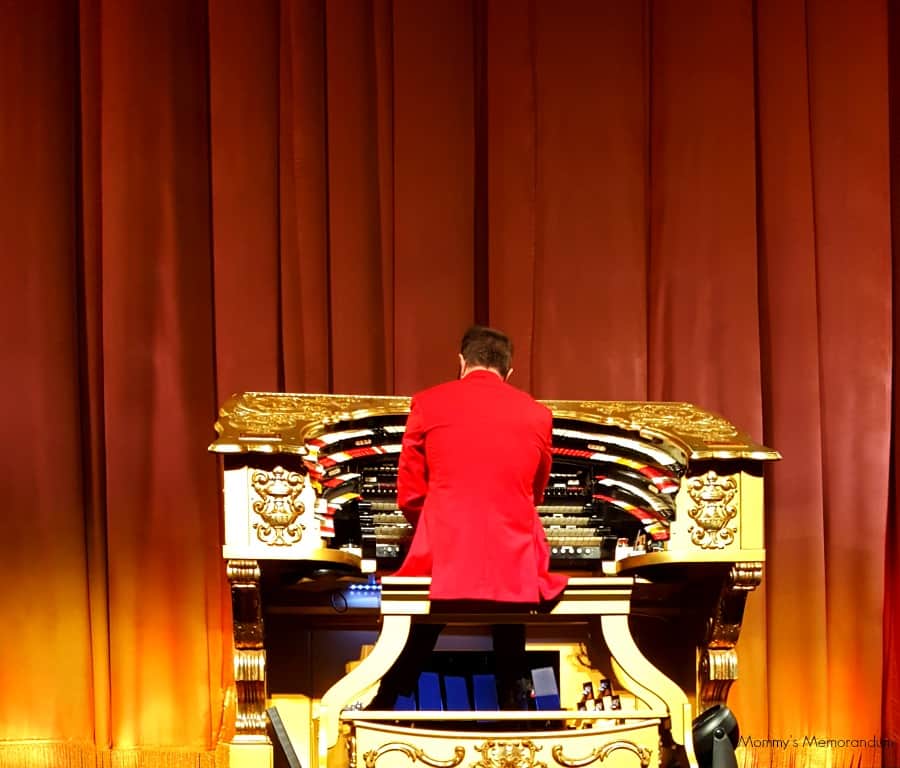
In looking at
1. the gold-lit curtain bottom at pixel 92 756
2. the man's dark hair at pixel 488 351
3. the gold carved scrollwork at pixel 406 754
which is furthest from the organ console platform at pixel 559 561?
the gold-lit curtain bottom at pixel 92 756

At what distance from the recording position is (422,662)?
3305 mm

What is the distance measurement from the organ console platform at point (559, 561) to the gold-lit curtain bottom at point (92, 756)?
1.71 ft

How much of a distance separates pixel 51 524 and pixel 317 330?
3.59 ft

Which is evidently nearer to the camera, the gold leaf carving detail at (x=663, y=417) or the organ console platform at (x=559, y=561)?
the organ console platform at (x=559, y=561)

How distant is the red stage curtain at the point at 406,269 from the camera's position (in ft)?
13.3

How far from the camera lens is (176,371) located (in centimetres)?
410

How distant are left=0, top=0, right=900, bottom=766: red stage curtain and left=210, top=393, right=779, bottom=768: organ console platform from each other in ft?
1.73

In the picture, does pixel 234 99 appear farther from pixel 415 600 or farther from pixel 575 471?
pixel 415 600

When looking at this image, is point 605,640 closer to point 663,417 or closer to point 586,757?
point 586,757

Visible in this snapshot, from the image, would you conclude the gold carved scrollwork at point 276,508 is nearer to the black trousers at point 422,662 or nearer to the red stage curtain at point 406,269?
the black trousers at point 422,662

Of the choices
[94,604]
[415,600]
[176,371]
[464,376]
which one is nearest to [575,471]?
[464,376]

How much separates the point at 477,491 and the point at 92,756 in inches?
72.6

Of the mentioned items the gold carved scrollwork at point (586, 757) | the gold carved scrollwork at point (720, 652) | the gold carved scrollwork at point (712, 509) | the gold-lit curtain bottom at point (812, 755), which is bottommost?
the gold-lit curtain bottom at point (812, 755)

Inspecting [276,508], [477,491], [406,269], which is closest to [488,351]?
[477,491]
